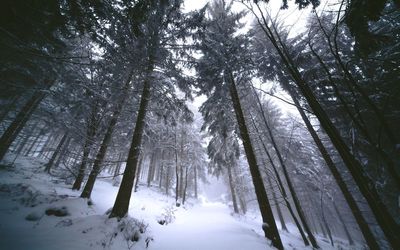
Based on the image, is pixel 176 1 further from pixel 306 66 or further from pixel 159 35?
pixel 306 66

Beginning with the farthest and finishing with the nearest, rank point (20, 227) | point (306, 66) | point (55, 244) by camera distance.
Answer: point (306, 66) < point (20, 227) < point (55, 244)

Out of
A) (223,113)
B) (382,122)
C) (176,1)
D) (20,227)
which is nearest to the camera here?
(382,122)

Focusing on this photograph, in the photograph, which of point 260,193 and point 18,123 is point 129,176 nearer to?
point 260,193

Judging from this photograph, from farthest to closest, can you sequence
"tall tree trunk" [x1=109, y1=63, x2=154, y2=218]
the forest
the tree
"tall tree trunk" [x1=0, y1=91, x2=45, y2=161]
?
"tall tree trunk" [x1=0, y1=91, x2=45, y2=161], the tree, "tall tree trunk" [x1=109, y1=63, x2=154, y2=218], the forest

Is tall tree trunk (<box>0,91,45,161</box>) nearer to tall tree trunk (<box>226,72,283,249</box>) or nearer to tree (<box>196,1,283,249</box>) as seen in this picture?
tree (<box>196,1,283,249</box>)

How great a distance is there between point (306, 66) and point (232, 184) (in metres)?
14.4

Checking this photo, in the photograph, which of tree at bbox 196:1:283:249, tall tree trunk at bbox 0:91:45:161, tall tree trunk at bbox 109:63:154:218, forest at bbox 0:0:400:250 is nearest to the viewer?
forest at bbox 0:0:400:250

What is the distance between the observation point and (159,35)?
25.9 ft

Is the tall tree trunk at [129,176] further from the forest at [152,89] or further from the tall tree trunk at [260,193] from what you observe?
the tall tree trunk at [260,193]

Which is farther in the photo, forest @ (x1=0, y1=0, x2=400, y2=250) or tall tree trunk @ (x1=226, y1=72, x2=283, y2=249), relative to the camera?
tall tree trunk @ (x1=226, y1=72, x2=283, y2=249)

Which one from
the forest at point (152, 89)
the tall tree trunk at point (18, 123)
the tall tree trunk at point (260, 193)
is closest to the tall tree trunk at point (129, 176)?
the forest at point (152, 89)

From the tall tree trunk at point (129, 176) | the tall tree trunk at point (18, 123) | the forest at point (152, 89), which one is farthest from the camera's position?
the tall tree trunk at point (18, 123)

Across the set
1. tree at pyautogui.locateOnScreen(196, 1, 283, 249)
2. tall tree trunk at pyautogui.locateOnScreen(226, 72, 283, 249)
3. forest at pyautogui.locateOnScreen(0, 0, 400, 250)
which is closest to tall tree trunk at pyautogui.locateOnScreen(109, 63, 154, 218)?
forest at pyautogui.locateOnScreen(0, 0, 400, 250)

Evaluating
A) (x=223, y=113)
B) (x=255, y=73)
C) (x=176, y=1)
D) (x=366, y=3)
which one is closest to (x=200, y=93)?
(x=223, y=113)
